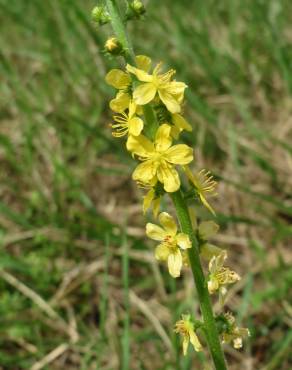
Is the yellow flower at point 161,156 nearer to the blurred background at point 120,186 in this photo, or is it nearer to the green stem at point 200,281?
the green stem at point 200,281

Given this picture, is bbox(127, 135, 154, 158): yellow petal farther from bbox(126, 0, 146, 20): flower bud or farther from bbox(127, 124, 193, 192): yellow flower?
bbox(126, 0, 146, 20): flower bud

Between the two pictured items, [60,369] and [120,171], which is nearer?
[60,369]

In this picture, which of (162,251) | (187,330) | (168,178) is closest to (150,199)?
(168,178)

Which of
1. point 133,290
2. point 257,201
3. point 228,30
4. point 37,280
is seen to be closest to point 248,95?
point 228,30

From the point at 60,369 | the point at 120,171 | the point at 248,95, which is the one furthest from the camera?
the point at 248,95

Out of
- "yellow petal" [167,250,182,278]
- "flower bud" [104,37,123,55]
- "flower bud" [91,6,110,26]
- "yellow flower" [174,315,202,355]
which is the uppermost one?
"flower bud" [91,6,110,26]

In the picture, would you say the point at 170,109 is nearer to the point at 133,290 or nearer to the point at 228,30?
the point at 133,290

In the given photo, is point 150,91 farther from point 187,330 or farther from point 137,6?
point 187,330

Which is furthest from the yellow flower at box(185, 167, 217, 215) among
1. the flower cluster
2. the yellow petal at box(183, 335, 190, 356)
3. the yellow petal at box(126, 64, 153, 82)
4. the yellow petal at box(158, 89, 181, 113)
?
the yellow petal at box(183, 335, 190, 356)
